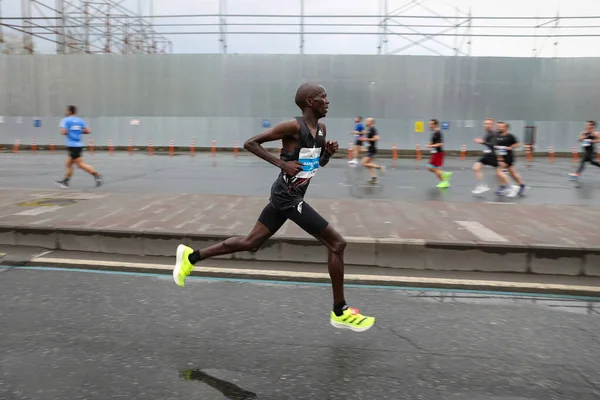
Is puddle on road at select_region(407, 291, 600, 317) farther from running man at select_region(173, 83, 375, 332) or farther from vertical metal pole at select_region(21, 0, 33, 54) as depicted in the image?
vertical metal pole at select_region(21, 0, 33, 54)

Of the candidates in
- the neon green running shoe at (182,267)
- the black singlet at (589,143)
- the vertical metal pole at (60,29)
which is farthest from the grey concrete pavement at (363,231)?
the vertical metal pole at (60,29)

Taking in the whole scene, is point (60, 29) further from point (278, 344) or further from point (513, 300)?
point (513, 300)

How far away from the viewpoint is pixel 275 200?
3.79 metres

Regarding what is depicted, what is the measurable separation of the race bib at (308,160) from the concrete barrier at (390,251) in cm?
178

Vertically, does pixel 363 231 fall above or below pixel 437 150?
below

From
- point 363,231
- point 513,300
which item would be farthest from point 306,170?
point 363,231

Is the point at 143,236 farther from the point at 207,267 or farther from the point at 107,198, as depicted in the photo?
the point at 107,198

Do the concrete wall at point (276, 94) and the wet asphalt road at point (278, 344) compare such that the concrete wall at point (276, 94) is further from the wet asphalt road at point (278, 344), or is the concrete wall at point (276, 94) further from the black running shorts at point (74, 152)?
the wet asphalt road at point (278, 344)

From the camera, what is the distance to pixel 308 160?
3689 mm

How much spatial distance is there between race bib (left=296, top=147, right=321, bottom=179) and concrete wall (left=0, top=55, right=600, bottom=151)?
23.5 meters

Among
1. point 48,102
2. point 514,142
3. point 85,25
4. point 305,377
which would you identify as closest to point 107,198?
point 305,377

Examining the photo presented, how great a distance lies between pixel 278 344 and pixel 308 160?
1395 millimetres

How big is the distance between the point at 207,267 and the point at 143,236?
1.10 m

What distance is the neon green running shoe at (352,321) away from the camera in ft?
11.8
